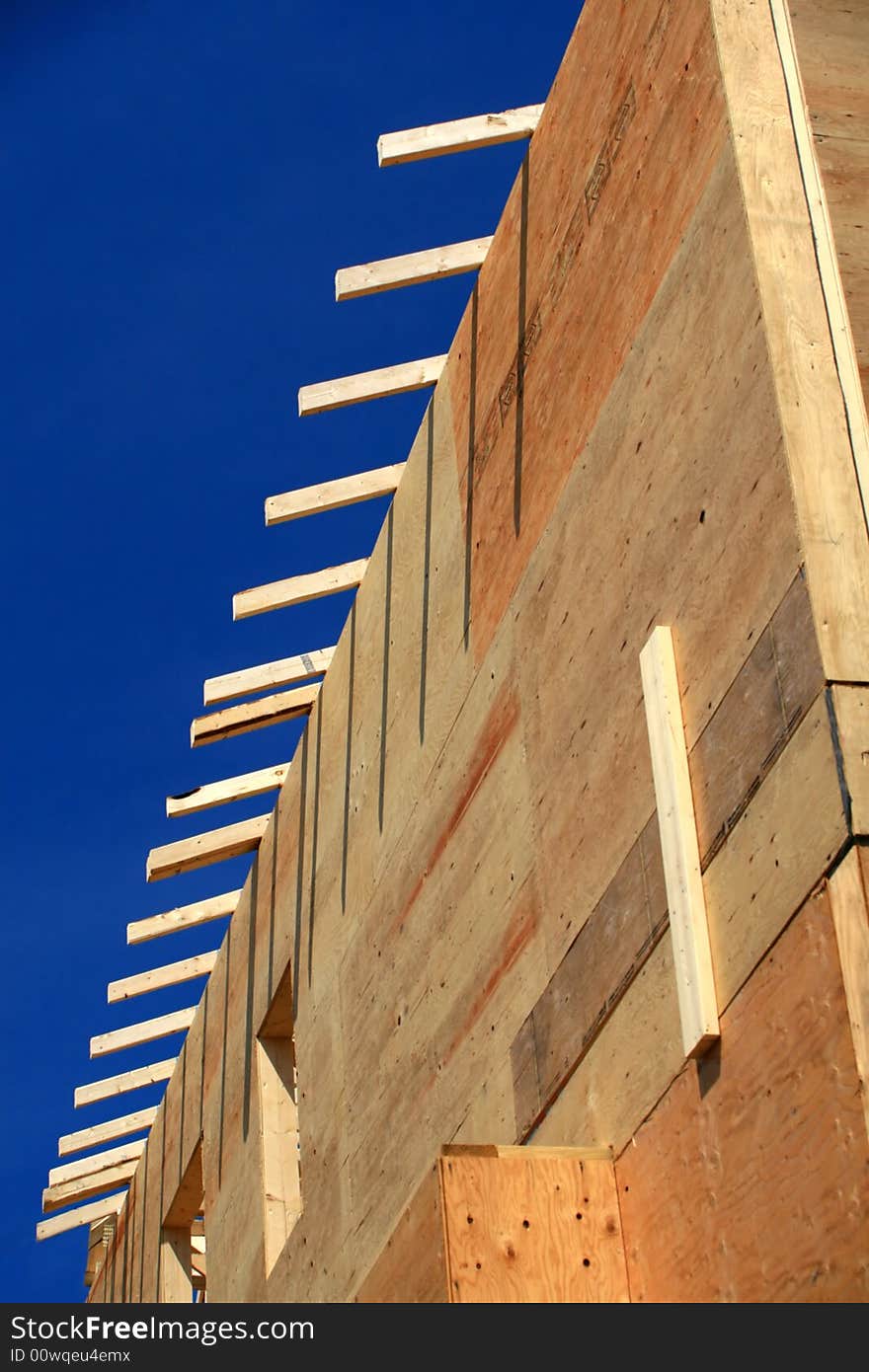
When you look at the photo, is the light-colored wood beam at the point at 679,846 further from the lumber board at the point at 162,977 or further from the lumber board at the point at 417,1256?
the lumber board at the point at 162,977

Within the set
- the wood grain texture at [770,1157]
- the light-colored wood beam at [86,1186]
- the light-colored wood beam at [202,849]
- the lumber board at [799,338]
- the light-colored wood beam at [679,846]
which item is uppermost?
the light-colored wood beam at [202,849]

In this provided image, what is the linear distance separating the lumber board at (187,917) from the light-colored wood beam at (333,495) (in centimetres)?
448

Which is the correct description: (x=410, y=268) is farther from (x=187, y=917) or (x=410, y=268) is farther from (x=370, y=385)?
(x=187, y=917)

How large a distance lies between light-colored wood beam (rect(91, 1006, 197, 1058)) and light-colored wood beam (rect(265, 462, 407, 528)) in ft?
20.6

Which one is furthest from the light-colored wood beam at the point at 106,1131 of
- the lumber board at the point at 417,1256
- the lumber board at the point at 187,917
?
the lumber board at the point at 417,1256

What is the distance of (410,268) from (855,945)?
220 inches

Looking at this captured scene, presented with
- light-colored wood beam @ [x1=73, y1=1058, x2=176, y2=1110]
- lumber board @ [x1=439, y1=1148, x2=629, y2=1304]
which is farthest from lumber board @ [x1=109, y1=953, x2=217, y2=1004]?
lumber board @ [x1=439, y1=1148, x2=629, y2=1304]

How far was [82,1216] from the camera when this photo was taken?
1936 centimetres

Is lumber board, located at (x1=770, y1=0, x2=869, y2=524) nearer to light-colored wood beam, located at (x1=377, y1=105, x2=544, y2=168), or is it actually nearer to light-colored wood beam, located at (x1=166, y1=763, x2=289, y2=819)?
light-colored wood beam, located at (x1=377, y1=105, x2=544, y2=168)

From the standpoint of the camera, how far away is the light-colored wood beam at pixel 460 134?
9281mm

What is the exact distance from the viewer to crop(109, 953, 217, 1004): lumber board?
1570 cm

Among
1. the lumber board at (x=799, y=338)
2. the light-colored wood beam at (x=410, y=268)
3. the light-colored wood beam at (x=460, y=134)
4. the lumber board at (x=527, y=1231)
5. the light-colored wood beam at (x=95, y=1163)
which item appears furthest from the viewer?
the light-colored wood beam at (x=95, y=1163)

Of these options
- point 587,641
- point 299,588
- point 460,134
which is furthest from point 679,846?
point 299,588
